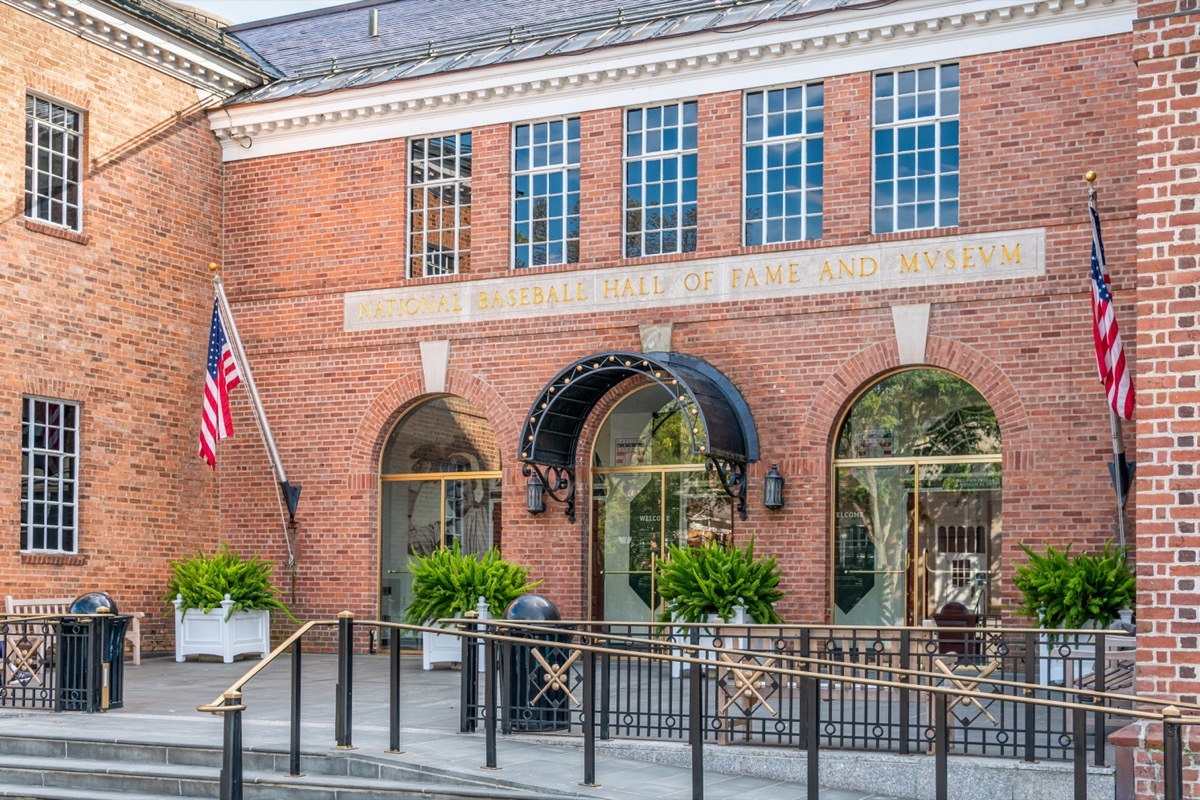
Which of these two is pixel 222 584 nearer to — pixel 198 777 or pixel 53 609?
pixel 53 609

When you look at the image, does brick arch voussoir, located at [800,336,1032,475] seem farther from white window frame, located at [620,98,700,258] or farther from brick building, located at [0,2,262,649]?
brick building, located at [0,2,262,649]

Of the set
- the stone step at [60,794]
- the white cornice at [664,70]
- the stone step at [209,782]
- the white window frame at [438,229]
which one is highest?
the white cornice at [664,70]

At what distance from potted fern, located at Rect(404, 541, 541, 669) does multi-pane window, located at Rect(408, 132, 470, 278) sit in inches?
158

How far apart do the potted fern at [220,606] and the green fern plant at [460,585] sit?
7.43 ft

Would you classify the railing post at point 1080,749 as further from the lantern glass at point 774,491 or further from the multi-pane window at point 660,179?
the multi-pane window at point 660,179

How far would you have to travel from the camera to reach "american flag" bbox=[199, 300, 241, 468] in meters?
19.8

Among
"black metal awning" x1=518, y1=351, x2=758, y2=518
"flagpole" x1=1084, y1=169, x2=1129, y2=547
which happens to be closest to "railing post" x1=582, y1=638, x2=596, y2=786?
"black metal awning" x1=518, y1=351, x2=758, y2=518

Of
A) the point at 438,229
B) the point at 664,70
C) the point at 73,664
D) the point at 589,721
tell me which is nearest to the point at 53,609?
the point at 73,664

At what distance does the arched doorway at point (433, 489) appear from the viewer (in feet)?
67.8

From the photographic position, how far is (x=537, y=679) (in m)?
12.9

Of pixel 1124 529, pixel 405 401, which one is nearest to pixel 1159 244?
pixel 1124 529

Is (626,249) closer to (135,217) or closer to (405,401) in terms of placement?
(405,401)

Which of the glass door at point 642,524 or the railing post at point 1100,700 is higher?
the glass door at point 642,524

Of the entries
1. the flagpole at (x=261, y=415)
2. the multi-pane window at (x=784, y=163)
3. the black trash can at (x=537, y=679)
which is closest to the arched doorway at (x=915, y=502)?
the multi-pane window at (x=784, y=163)
